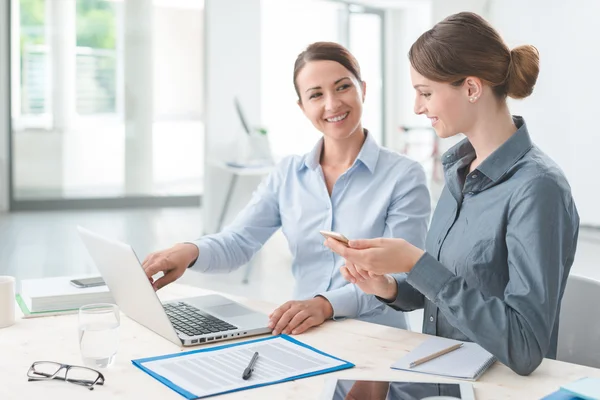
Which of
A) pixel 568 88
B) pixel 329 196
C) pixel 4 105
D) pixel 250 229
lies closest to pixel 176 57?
pixel 4 105

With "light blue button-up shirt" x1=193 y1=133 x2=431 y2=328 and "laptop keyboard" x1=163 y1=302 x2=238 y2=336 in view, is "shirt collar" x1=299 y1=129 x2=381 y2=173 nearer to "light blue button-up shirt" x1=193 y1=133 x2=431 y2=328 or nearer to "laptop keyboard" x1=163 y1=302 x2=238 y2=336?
"light blue button-up shirt" x1=193 y1=133 x2=431 y2=328

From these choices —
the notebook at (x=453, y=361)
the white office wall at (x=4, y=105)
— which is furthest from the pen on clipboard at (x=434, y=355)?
the white office wall at (x=4, y=105)

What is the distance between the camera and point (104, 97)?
7.24m

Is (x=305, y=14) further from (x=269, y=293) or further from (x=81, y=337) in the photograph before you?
(x=81, y=337)

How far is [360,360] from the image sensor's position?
1478mm

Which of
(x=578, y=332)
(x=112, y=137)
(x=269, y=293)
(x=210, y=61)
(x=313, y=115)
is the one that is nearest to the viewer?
(x=578, y=332)

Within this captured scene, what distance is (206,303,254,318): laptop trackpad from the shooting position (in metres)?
1.78

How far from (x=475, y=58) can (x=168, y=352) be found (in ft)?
2.82

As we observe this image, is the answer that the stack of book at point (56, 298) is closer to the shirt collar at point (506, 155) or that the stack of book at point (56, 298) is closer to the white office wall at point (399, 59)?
the shirt collar at point (506, 155)

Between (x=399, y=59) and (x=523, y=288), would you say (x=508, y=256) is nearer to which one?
(x=523, y=288)

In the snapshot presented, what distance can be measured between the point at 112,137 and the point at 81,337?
6.05 metres

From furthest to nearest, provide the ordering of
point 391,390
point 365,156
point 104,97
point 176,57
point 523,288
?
point 176,57 → point 104,97 → point 365,156 → point 523,288 → point 391,390

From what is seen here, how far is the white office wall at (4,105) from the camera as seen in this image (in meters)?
7.37

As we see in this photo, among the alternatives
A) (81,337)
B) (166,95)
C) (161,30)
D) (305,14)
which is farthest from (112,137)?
(81,337)
